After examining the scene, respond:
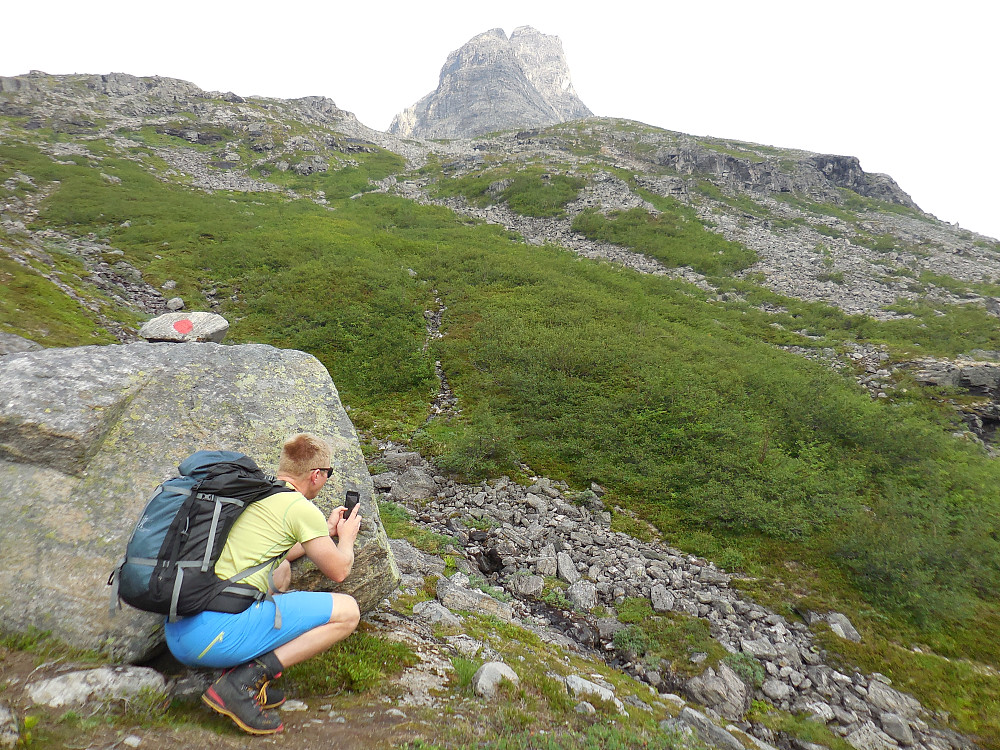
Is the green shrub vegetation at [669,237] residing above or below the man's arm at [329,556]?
above

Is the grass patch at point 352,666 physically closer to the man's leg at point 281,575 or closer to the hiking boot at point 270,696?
the hiking boot at point 270,696

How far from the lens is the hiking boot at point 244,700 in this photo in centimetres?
358

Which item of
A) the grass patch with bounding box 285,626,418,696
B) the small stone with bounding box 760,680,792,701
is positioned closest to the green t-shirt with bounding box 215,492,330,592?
the grass patch with bounding box 285,626,418,696

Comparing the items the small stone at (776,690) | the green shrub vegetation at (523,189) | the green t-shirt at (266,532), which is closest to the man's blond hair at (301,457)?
the green t-shirt at (266,532)

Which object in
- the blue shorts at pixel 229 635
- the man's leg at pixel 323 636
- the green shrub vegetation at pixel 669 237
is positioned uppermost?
the green shrub vegetation at pixel 669 237

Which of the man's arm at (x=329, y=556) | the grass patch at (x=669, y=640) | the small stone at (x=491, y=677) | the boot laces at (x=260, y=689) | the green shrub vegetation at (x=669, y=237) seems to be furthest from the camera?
the green shrub vegetation at (x=669, y=237)

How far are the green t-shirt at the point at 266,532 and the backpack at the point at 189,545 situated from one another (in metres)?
0.07

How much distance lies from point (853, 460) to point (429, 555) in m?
14.1

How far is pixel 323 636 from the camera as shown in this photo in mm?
4309

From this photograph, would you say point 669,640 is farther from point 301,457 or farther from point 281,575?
point 301,457

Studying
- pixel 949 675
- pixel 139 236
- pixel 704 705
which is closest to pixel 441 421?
pixel 704 705

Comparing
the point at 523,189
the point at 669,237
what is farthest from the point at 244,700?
the point at 523,189

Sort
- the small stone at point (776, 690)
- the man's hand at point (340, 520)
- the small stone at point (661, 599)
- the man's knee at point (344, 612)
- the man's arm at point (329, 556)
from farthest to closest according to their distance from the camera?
the small stone at point (661, 599) < the small stone at point (776, 690) < the man's hand at point (340, 520) < the man's knee at point (344, 612) < the man's arm at point (329, 556)

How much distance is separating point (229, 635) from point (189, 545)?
2.95ft
